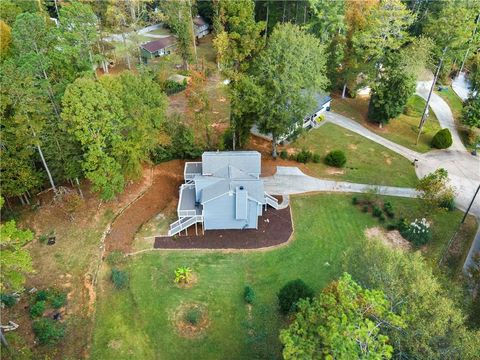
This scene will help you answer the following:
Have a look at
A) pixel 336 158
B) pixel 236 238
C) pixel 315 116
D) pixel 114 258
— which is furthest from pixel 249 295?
pixel 315 116


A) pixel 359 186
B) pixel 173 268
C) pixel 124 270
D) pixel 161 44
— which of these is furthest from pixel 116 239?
pixel 161 44

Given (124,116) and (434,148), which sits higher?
(124,116)

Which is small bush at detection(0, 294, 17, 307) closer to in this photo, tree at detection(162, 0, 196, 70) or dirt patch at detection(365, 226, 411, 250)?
dirt patch at detection(365, 226, 411, 250)

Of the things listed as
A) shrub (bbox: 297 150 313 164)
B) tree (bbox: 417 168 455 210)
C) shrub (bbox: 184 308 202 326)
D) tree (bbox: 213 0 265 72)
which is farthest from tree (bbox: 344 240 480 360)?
tree (bbox: 213 0 265 72)

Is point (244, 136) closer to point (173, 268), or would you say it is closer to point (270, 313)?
point (173, 268)

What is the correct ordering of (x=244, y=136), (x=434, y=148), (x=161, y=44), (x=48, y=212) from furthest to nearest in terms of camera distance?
1. (x=161, y=44)
2. (x=434, y=148)
3. (x=244, y=136)
4. (x=48, y=212)
